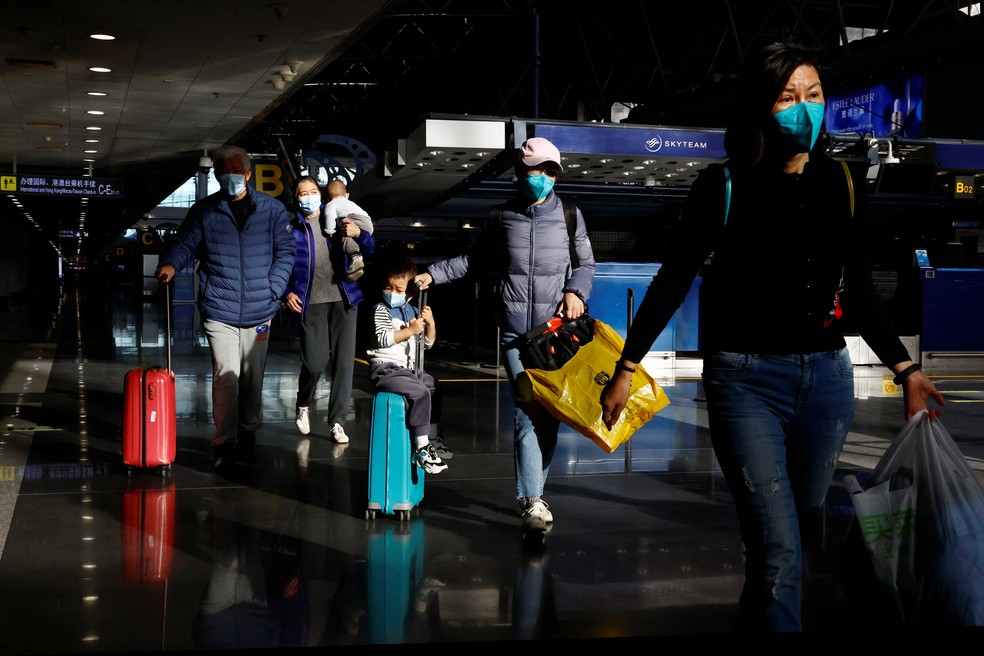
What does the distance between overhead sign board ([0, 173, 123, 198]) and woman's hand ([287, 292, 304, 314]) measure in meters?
18.6

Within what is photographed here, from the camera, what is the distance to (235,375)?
6.64 metres

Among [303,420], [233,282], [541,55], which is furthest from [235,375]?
[541,55]

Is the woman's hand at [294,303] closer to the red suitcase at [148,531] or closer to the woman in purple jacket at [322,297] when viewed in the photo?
the woman in purple jacket at [322,297]

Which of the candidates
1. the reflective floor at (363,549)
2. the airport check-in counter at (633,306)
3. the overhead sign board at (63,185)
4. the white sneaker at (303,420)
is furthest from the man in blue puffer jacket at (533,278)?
the overhead sign board at (63,185)

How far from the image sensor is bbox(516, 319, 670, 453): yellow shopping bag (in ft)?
14.1

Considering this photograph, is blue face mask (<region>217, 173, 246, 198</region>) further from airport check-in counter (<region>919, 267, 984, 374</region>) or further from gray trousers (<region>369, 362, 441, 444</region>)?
airport check-in counter (<region>919, 267, 984, 374</region>)

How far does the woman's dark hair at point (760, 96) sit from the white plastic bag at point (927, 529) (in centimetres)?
83

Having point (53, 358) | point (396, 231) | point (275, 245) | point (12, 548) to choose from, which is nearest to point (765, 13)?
point (396, 231)

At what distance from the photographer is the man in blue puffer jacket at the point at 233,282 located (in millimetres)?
6527

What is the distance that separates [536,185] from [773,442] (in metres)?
2.61

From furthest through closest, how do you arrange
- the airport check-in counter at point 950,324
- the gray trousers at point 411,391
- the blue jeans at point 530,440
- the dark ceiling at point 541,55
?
the airport check-in counter at point 950,324 → the dark ceiling at point 541,55 → the gray trousers at point 411,391 → the blue jeans at point 530,440

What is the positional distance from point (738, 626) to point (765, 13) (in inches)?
1022

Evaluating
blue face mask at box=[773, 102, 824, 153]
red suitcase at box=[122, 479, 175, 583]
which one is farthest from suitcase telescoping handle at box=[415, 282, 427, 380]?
blue face mask at box=[773, 102, 824, 153]

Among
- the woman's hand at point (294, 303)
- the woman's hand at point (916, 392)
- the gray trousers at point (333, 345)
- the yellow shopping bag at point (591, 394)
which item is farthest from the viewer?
the gray trousers at point (333, 345)
